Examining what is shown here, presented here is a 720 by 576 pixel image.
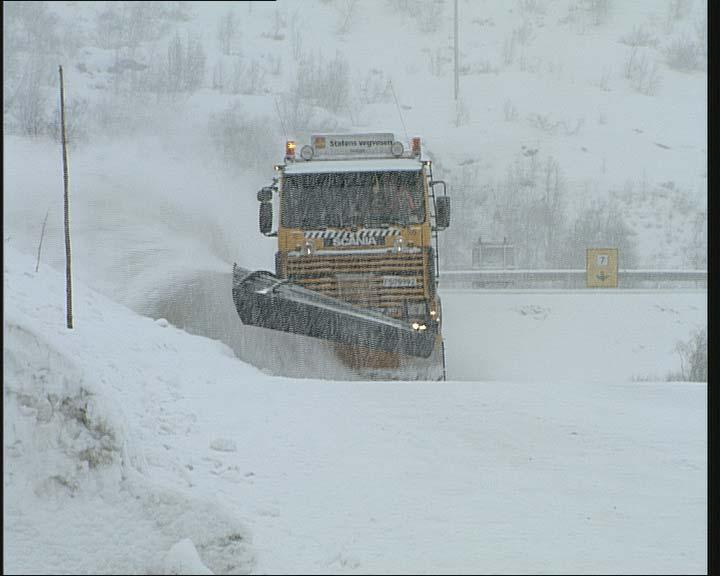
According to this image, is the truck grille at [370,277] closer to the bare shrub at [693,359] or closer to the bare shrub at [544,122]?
the bare shrub at [693,359]

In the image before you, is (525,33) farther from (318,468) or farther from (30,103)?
(318,468)

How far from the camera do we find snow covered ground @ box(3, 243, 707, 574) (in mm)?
3551

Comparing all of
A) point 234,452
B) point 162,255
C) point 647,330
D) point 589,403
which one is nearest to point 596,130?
point 647,330

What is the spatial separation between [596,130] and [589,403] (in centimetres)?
2083

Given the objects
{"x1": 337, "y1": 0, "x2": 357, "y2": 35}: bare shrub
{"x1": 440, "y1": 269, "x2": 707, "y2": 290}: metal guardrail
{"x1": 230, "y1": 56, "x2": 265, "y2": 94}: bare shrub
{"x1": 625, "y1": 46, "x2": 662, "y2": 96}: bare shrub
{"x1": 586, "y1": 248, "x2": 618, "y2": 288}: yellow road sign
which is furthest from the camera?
{"x1": 625, "y1": 46, "x2": 662, "y2": 96}: bare shrub

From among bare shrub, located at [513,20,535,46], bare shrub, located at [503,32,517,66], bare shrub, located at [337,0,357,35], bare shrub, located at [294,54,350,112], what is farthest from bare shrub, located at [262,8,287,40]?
bare shrub, located at [503,32,517,66]

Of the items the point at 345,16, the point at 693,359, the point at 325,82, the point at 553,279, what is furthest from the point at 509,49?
the point at 693,359

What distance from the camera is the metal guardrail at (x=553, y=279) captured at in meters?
16.1

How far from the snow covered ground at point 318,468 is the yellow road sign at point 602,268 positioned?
33.1ft

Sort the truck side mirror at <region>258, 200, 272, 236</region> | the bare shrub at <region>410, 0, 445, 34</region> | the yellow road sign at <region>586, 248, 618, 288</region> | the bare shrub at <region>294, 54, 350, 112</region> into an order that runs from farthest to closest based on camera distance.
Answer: the bare shrub at <region>294, 54, 350, 112</region> < the yellow road sign at <region>586, 248, 618, 288</region> < the bare shrub at <region>410, 0, 445, 34</region> < the truck side mirror at <region>258, 200, 272, 236</region>

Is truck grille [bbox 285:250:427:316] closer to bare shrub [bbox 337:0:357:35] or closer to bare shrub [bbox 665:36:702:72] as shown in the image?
bare shrub [bbox 337:0:357:35]

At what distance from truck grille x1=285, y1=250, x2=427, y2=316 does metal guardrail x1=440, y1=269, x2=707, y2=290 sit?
7.32 meters

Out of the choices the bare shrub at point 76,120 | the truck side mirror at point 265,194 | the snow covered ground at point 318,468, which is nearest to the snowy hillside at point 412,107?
the bare shrub at point 76,120

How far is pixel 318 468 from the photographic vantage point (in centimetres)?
462
